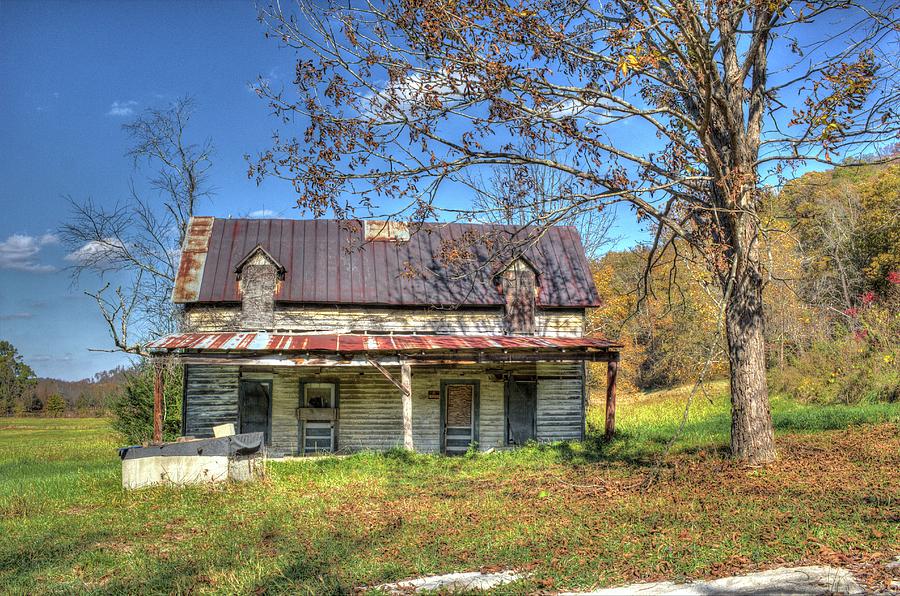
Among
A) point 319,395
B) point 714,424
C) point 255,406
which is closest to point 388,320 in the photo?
point 319,395

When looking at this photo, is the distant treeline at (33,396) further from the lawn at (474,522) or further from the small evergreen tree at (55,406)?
the lawn at (474,522)

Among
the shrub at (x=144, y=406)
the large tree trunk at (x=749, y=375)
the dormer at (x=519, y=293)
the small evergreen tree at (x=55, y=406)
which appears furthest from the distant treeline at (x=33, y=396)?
the large tree trunk at (x=749, y=375)

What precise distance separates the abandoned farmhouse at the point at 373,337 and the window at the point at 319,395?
0.10 feet

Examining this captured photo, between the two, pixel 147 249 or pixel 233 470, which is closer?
pixel 233 470

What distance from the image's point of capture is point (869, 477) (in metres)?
9.85

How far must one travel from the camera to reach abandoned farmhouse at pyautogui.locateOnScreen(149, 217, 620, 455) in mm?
18891

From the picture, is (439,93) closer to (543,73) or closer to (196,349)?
(543,73)

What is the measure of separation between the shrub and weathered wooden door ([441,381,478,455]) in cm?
860

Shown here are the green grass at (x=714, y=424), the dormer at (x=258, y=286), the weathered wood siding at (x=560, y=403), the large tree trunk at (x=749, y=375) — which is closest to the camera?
the large tree trunk at (x=749, y=375)

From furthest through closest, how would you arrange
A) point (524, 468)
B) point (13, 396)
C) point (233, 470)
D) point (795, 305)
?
point (13, 396) → point (795, 305) → point (524, 468) → point (233, 470)

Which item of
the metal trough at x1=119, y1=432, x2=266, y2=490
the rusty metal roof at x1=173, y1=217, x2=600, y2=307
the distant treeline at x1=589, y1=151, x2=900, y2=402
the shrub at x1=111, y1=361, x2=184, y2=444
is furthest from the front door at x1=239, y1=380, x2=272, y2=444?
the distant treeline at x1=589, y1=151, x2=900, y2=402

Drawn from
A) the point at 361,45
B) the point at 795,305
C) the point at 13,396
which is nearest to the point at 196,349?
the point at 361,45

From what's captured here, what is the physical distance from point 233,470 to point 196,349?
4.39 m

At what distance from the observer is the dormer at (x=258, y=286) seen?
19.6 m
